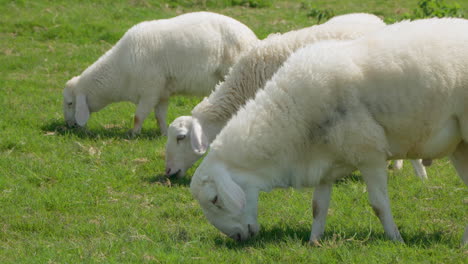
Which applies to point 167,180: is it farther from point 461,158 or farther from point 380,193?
point 461,158

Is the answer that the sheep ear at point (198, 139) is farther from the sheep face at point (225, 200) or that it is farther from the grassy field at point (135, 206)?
the sheep face at point (225, 200)

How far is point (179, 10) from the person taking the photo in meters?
16.7

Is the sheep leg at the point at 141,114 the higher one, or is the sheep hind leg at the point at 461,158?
the sheep hind leg at the point at 461,158

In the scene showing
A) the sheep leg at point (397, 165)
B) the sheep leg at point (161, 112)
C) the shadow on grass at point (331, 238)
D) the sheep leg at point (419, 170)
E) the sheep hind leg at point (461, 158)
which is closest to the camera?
the shadow on grass at point (331, 238)

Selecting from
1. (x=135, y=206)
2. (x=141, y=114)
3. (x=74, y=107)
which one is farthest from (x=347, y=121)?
(x=74, y=107)

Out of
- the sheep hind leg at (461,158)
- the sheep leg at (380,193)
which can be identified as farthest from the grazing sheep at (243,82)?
the sheep leg at (380,193)

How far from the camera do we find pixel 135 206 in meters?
7.01

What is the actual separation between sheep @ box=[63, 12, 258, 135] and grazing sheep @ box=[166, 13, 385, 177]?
1.81 m

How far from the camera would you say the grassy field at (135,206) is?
5.25 m

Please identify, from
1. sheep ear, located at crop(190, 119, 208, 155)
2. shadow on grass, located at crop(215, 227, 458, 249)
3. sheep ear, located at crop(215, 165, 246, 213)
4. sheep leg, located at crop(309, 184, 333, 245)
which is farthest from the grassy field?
sheep ear, located at crop(190, 119, 208, 155)

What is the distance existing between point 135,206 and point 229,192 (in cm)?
189

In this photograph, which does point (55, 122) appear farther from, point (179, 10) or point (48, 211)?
point (179, 10)

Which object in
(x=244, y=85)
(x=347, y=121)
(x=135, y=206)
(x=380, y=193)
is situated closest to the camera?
(x=347, y=121)

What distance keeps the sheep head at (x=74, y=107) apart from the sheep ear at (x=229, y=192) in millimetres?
5044
